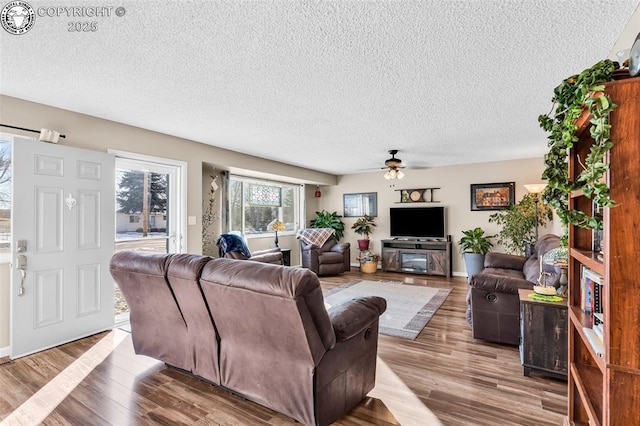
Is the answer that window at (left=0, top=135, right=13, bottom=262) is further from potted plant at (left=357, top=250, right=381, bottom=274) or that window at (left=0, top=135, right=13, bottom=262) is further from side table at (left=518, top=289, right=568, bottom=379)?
potted plant at (left=357, top=250, right=381, bottom=274)

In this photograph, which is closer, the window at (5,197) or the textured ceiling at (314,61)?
the textured ceiling at (314,61)

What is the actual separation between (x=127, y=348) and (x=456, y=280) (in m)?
5.40

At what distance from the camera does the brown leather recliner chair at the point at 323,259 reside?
21.3ft

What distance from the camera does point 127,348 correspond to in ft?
9.59

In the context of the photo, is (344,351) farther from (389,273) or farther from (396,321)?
(389,273)

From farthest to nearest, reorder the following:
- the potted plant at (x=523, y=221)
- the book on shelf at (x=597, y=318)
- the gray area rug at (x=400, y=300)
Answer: the potted plant at (x=523, y=221) < the gray area rug at (x=400, y=300) < the book on shelf at (x=597, y=318)

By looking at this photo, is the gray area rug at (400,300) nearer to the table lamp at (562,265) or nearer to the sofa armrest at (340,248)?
the sofa armrest at (340,248)

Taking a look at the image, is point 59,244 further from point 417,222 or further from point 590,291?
point 417,222

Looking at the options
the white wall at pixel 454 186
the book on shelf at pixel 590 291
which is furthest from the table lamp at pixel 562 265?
the white wall at pixel 454 186

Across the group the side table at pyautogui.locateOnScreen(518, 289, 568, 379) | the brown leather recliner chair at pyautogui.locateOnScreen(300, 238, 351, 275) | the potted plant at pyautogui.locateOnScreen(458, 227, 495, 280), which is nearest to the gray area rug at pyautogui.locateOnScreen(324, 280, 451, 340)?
the brown leather recliner chair at pyautogui.locateOnScreen(300, 238, 351, 275)

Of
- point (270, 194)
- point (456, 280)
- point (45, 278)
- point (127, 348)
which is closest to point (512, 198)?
point (456, 280)

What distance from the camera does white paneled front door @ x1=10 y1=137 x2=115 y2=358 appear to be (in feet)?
9.02

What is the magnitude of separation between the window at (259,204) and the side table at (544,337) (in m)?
4.60

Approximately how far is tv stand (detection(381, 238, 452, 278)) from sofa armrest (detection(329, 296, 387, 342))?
4.65 metres
